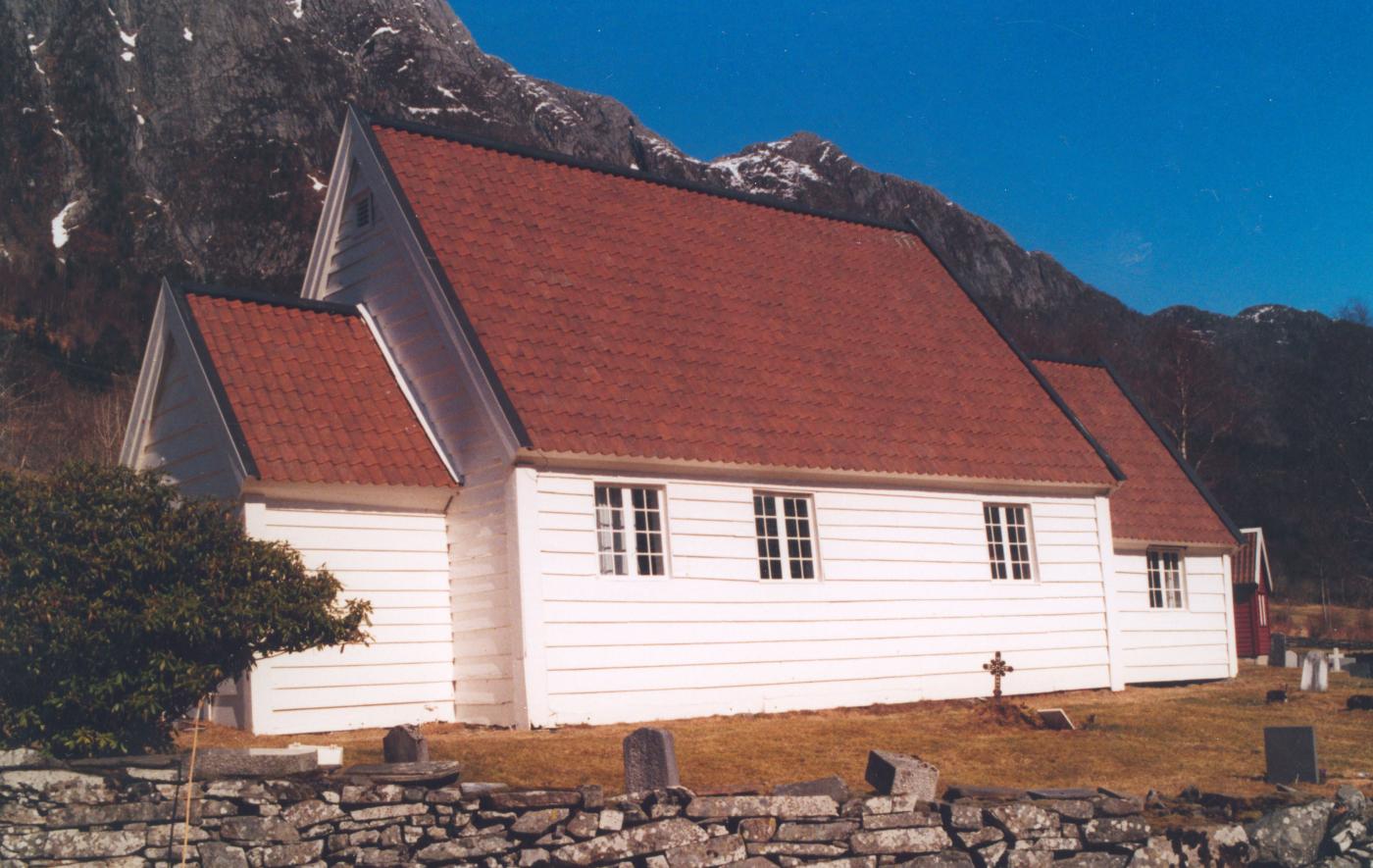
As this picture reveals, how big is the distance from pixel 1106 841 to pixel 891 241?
16.3 metres

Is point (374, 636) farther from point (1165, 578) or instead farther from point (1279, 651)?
point (1279, 651)

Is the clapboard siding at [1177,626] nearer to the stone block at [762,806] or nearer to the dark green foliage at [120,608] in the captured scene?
the stone block at [762,806]

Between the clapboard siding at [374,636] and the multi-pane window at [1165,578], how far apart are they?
49.4 feet

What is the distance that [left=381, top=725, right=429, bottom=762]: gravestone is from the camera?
1093 centimetres

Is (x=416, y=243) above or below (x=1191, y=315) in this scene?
below

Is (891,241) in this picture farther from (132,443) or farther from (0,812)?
(0,812)

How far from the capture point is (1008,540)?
2231cm

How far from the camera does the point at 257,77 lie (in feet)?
362

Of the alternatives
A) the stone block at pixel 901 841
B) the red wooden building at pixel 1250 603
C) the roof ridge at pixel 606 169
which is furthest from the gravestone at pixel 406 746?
the red wooden building at pixel 1250 603

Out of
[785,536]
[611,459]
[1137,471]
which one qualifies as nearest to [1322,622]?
[1137,471]

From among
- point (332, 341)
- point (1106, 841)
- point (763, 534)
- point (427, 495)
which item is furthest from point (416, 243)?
point (1106, 841)

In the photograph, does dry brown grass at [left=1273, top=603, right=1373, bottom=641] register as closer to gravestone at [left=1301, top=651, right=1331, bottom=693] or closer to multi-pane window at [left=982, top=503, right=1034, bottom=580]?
gravestone at [left=1301, top=651, right=1331, bottom=693]

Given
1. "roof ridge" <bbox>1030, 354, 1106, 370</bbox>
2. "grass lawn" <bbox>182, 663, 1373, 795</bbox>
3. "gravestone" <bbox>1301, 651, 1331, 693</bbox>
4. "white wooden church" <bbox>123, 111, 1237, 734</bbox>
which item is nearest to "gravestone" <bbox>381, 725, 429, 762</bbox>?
"grass lawn" <bbox>182, 663, 1373, 795</bbox>

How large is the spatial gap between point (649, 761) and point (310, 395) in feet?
28.3
